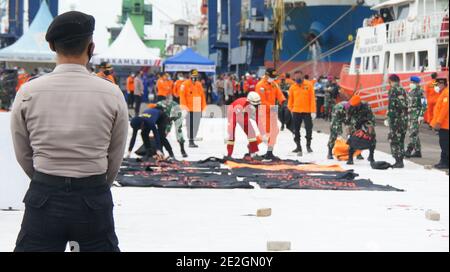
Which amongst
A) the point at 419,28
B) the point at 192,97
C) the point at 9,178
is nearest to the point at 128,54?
the point at 419,28

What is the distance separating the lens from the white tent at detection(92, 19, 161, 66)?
3476 cm

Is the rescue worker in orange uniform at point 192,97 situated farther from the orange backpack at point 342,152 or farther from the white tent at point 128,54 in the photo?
the white tent at point 128,54

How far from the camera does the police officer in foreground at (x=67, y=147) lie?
3549 millimetres

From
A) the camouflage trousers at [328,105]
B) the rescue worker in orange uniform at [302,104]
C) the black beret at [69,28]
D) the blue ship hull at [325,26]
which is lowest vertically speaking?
the camouflage trousers at [328,105]

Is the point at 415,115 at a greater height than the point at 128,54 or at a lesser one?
lesser

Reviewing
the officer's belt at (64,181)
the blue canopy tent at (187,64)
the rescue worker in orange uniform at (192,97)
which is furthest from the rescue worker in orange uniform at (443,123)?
the blue canopy tent at (187,64)

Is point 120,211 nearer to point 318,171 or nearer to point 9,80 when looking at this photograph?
point 318,171

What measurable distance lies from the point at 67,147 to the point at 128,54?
105 ft

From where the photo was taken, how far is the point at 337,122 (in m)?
16.0

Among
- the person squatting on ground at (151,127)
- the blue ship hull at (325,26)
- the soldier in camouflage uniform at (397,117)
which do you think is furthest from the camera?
the blue ship hull at (325,26)

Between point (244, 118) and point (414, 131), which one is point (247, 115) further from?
point (414, 131)

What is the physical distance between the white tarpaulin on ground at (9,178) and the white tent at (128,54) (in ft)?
83.8

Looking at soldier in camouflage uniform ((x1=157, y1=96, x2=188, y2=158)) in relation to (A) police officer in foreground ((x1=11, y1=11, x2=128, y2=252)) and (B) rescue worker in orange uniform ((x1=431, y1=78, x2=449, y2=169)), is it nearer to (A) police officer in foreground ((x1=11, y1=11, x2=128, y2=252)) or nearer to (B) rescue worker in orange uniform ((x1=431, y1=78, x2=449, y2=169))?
(B) rescue worker in orange uniform ((x1=431, y1=78, x2=449, y2=169))

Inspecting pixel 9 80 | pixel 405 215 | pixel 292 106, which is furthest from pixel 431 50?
pixel 405 215
